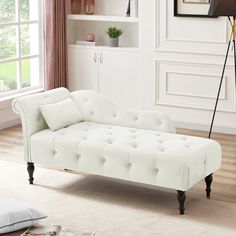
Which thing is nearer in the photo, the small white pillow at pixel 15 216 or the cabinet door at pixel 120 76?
the small white pillow at pixel 15 216

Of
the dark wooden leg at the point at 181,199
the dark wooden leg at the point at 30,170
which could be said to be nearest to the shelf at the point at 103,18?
the dark wooden leg at the point at 30,170

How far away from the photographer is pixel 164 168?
4.71 m

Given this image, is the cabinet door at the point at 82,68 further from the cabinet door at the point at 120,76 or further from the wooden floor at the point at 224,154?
the wooden floor at the point at 224,154

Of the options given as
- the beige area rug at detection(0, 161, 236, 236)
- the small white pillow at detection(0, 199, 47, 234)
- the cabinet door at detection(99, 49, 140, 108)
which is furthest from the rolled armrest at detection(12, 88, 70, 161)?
the cabinet door at detection(99, 49, 140, 108)

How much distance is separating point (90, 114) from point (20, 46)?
2.13 meters

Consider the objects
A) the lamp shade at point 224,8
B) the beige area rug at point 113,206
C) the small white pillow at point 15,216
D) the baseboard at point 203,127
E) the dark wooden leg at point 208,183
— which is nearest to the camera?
the small white pillow at point 15,216

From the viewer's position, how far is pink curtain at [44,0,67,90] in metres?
7.53

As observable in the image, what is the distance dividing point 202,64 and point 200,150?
2.25 m

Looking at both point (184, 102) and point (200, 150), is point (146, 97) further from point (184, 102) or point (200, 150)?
point (200, 150)

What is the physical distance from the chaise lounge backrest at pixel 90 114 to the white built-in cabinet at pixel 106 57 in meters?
1.77

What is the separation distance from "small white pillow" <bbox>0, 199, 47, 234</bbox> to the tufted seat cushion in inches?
36.3

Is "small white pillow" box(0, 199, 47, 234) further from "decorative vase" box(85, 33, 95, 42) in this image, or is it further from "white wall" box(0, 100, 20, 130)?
"decorative vase" box(85, 33, 95, 42)

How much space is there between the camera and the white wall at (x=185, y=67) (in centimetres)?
686

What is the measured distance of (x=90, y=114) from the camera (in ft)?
18.6
